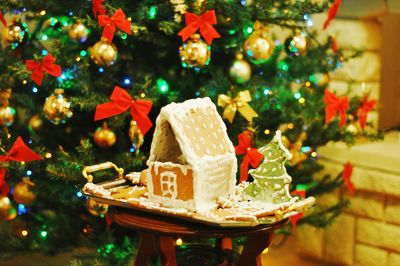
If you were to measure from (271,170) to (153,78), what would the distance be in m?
0.82

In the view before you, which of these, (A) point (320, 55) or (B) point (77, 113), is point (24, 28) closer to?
(B) point (77, 113)

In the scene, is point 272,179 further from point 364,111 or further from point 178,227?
point 364,111

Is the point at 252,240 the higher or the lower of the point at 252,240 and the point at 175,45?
the lower

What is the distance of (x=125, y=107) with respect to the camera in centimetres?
186

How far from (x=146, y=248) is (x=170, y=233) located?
7.0 inches

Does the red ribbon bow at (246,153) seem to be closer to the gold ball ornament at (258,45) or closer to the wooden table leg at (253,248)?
the gold ball ornament at (258,45)

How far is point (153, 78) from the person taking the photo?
217cm

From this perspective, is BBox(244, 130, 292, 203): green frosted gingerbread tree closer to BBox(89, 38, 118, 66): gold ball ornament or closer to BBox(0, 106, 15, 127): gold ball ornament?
BBox(89, 38, 118, 66): gold ball ornament

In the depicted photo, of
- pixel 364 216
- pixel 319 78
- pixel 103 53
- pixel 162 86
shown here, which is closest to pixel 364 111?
pixel 319 78

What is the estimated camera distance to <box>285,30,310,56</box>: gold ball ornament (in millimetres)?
2168

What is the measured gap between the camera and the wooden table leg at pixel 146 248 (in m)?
1.48

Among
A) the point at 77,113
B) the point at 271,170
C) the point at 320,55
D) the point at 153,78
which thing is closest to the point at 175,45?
the point at 153,78

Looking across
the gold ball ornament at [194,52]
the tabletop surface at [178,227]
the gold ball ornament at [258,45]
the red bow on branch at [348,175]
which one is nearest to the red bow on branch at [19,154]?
the gold ball ornament at [194,52]

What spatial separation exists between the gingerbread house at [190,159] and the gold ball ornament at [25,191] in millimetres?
836
